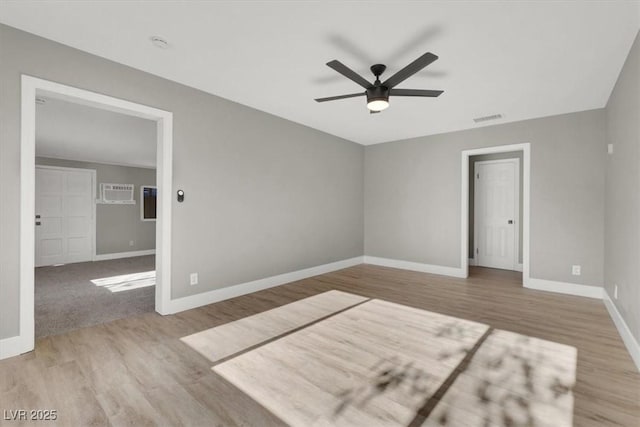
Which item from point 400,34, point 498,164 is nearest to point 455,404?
point 400,34

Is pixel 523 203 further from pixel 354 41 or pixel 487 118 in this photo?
pixel 354 41

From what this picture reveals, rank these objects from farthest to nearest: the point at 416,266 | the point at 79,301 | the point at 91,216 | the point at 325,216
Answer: the point at 91,216
the point at 416,266
the point at 325,216
the point at 79,301

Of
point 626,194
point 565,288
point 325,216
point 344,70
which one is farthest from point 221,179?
point 565,288

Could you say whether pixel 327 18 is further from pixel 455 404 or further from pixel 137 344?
pixel 137 344

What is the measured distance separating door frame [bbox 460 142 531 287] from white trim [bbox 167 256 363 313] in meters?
2.30

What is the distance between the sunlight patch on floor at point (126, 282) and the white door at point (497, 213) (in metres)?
6.45

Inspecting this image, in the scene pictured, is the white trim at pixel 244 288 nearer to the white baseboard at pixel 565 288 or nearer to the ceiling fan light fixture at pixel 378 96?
the ceiling fan light fixture at pixel 378 96

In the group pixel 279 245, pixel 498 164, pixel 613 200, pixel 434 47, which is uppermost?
pixel 434 47

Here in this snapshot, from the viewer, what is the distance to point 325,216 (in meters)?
5.55

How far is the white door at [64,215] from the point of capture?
6.62 meters

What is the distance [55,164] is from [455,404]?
9.01m

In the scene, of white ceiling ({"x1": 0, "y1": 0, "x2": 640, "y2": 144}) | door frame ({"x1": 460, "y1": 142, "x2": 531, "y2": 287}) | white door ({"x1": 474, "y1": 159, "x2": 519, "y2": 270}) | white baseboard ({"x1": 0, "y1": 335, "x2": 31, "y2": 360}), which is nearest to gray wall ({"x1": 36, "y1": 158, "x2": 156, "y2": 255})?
white ceiling ({"x1": 0, "y1": 0, "x2": 640, "y2": 144})

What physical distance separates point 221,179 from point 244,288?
155cm

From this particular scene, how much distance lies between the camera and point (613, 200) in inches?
132
